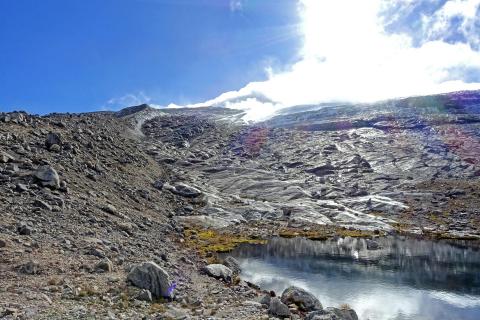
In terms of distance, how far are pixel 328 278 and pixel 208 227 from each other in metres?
34.1

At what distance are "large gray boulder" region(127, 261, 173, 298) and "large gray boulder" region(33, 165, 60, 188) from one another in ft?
80.6

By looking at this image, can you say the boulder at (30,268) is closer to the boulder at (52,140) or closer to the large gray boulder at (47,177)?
the large gray boulder at (47,177)

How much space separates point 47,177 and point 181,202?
149ft

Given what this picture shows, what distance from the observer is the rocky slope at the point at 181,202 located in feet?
90.5

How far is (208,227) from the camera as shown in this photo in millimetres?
82562

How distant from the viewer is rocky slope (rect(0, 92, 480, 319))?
27.6 meters

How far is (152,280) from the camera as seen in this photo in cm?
2816

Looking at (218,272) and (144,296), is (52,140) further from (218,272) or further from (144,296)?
(144,296)

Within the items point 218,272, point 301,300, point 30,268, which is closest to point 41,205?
point 30,268

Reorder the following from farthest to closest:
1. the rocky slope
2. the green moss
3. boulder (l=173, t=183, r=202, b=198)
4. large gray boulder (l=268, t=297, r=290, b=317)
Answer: boulder (l=173, t=183, r=202, b=198), the green moss, large gray boulder (l=268, t=297, r=290, b=317), the rocky slope

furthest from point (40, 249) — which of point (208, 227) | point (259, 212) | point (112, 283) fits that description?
point (259, 212)

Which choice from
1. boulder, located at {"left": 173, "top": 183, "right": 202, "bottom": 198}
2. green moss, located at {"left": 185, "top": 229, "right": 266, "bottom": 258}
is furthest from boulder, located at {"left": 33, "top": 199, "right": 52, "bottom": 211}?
boulder, located at {"left": 173, "top": 183, "right": 202, "bottom": 198}

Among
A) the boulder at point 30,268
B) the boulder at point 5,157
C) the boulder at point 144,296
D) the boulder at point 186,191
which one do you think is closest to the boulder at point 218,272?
the boulder at point 144,296

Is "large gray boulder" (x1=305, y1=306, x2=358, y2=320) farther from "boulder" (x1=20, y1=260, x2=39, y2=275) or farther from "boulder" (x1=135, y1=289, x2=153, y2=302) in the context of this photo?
"boulder" (x1=20, y1=260, x2=39, y2=275)
